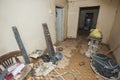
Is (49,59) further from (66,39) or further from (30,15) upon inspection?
(66,39)

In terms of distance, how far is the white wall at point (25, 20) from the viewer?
5.22 feet

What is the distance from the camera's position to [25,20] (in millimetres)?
2039

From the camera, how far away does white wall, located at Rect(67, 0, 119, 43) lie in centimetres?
356

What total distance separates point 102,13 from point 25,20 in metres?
3.20

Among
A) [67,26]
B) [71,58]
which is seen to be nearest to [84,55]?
[71,58]

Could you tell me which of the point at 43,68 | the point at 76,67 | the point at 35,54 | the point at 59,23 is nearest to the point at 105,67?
the point at 76,67

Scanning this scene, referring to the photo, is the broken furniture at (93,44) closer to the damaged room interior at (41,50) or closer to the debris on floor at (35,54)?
the damaged room interior at (41,50)

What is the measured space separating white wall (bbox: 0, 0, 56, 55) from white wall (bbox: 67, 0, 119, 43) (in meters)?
1.47

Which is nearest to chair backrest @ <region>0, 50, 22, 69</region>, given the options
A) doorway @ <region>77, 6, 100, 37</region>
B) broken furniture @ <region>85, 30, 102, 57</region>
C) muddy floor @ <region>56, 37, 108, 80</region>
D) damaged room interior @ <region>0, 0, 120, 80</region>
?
damaged room interior @ <region>0, 0, 120, 80</region>

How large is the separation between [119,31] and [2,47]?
3211 millimetres

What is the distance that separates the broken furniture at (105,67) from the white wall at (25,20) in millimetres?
1743

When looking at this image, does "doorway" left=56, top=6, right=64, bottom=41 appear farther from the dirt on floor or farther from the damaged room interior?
the dirt on floor

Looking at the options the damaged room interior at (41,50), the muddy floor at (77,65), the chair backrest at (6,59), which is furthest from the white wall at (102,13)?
the chair backrest at (6,59)

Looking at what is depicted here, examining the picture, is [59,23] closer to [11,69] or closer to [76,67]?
[76,67]
